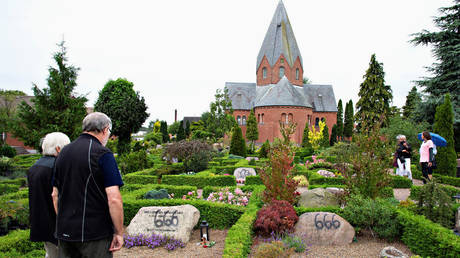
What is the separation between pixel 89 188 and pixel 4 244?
11.5 feet

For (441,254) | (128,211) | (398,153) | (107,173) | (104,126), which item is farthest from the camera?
(398,153)

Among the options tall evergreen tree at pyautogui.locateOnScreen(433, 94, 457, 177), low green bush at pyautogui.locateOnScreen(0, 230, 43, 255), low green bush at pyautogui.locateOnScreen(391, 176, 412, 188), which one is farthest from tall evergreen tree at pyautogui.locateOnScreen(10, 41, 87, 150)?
tall evergreen tree at pyautogui.locateOnScreen(433, 94, 457, 177)

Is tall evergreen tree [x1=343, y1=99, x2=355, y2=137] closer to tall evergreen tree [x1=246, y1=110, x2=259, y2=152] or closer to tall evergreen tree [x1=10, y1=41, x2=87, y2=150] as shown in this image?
tall evergreen tree [x1=246, y1=110, x2=259, y2=152]

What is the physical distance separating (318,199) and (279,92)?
30147 millimetres

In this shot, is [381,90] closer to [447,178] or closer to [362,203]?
[447,178]

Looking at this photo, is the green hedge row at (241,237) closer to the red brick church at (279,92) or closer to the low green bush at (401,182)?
the low green bush at (401,182)

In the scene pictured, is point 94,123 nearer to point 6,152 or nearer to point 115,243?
point 115,243

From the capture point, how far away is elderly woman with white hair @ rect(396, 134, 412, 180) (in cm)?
1058

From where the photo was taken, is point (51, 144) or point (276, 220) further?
point (276, 220)

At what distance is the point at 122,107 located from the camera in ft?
69.1

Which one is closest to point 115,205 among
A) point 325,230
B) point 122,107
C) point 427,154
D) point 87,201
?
point 87,201

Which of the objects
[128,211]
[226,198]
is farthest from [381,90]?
[128,211]

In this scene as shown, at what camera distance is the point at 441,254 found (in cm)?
432

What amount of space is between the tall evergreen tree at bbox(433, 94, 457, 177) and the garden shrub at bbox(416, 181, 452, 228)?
8.09 m
